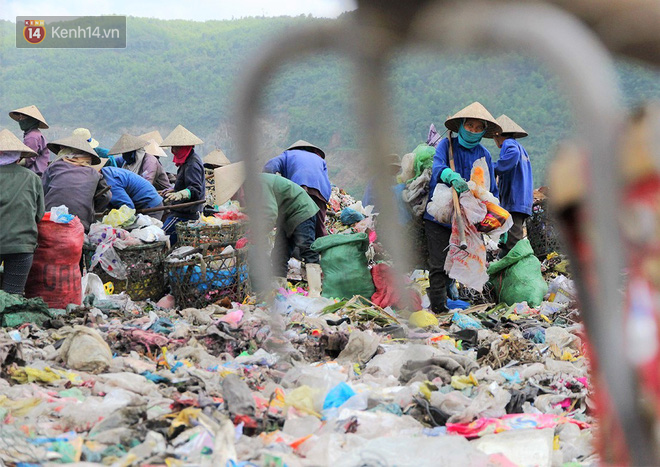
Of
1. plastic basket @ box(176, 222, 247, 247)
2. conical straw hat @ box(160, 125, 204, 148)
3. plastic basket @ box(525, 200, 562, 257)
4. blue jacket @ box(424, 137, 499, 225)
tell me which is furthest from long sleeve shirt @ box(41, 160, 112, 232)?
plastic basket @ box(525, 200, 562, 257)

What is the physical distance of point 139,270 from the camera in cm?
582

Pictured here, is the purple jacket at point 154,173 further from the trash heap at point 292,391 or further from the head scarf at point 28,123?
the trash heap at point 292,391

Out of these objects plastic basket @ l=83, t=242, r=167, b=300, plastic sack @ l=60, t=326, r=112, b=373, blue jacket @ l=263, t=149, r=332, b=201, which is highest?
blue jacket @ l=263, t=149, r=332, b=201

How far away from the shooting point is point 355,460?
229cm

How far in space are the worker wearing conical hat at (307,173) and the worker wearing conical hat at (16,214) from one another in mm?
2500

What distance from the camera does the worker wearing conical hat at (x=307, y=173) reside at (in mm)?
6945

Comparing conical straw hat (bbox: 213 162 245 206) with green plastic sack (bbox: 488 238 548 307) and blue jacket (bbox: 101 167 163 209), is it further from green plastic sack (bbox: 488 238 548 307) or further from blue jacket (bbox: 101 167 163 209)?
green plastic sack (bbox: 488 238 548 307)

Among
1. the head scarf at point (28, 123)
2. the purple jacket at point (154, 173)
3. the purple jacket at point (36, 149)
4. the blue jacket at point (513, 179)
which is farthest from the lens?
the purple jacket at point (154, 173)

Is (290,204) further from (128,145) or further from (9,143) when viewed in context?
(128,145)

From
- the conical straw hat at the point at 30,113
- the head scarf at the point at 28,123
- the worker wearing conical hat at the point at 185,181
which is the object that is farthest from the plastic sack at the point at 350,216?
the head scarf at the point at 28,123

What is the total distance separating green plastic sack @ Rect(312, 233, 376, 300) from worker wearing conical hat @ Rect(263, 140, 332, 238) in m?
1.16

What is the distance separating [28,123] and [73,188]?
2.24 m

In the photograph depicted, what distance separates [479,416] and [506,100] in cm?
2063

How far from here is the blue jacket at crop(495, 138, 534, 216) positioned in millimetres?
6434
